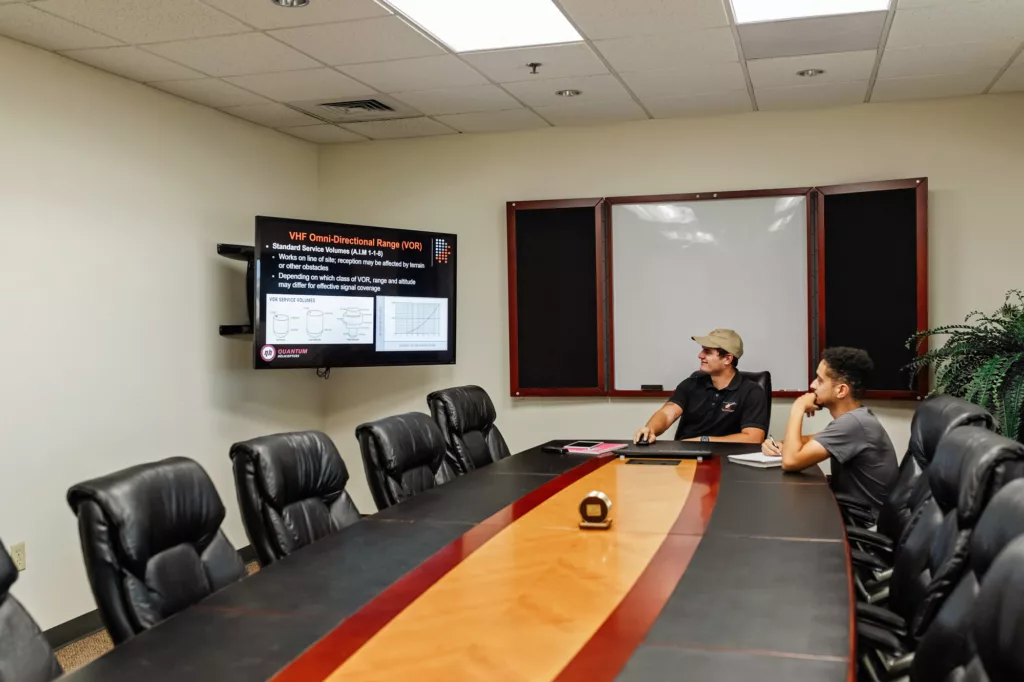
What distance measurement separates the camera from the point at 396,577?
7.34 feet

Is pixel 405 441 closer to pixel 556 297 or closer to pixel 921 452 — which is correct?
pixel 921 452

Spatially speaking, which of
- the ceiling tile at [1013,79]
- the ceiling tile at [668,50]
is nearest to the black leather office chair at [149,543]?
the ceiling tile at [668,50]

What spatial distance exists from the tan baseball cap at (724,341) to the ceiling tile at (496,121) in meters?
1.79

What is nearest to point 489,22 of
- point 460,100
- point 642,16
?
point 642,16

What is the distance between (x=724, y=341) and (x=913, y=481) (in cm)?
186

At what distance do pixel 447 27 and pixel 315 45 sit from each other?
64 centimetres

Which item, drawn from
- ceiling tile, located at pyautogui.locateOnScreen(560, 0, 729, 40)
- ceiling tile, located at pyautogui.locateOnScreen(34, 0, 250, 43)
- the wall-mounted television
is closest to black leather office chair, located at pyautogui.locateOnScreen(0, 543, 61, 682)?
ceiling tile, located at pyautogui.locateOnScreen(34, 0, 250, 43)

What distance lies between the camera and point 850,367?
3.88m

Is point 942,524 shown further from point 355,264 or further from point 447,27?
point 355,264

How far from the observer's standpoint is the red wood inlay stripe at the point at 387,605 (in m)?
1.67

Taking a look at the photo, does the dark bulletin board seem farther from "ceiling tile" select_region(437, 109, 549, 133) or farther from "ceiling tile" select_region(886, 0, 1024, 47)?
"ceiling tile" select_region(886, 0, 1024, 47)

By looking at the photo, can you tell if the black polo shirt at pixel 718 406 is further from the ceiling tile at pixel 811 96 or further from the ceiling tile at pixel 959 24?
the ceiling tile at pixel 959 24

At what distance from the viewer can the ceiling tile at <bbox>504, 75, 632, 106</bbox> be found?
491 centimetres

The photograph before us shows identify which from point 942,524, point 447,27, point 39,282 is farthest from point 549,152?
point 942,524
